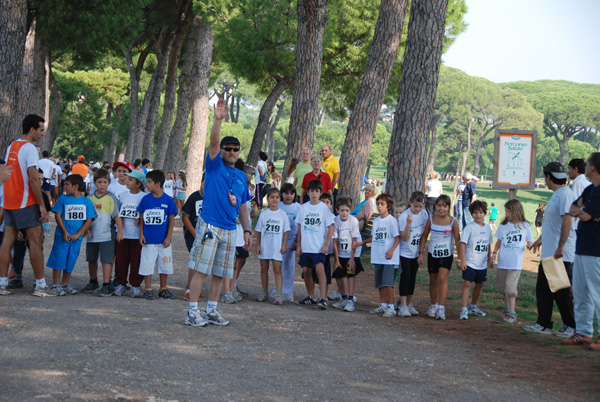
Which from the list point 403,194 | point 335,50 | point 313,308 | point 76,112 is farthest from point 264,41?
point 76,112

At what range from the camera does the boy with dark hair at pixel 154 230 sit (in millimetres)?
8461

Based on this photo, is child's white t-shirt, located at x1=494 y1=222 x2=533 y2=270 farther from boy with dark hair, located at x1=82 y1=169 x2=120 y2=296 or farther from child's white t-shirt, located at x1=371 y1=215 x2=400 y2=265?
boy with dark hair, located at x1=82 y1=169 x2=120 y2=296

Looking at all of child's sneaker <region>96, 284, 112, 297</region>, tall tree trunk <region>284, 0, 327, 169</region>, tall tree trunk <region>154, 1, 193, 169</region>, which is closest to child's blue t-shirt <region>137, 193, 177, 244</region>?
child's sneaker <region>96, 284, 112, 297</region>

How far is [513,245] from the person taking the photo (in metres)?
8.78

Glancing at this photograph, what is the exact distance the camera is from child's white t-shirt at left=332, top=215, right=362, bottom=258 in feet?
30.4

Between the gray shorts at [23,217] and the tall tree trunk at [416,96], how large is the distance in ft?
21.6

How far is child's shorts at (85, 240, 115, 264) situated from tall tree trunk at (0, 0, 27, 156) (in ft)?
15.1

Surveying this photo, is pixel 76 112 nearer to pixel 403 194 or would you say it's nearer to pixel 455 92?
pixel 403 194

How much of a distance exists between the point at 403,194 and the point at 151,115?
17845 millimetres

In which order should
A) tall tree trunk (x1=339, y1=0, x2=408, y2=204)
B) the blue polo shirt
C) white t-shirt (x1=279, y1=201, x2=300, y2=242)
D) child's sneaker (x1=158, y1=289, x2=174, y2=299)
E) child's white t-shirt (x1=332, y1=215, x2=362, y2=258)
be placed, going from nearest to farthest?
the blue polo shirt → child's sneaker (x1=158, y1=289, x2=174, y2=299) → child's white t-shirt (x1=332, y1=215, x2=362, y2=258) → white t-shirt (x1=279, y1=201, x2=300, y2=242) → tall tree trunk (x1=339, y1=0, x2=408, y2=204)

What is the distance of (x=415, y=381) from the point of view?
5445 millimetres

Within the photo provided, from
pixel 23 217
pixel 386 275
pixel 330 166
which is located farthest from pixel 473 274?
pixel 330 166

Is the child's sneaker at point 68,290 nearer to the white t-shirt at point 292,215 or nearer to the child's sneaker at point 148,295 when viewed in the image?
the child's sneaker at point 148,295

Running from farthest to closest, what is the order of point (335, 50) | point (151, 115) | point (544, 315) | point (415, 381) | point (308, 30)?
point (151, 115), point (335, 50), point (308, 30), point (544, 315), point (415, 381)
